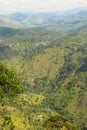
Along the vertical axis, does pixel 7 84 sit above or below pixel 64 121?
above

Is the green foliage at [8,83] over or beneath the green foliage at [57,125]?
over

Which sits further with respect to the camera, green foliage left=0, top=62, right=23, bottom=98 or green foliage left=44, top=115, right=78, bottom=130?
green foliage left=44, top=115, right=78, bottom=130

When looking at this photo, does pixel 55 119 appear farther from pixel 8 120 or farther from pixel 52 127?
pixel 8 120

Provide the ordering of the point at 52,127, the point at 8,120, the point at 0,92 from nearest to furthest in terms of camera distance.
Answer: the point at 0,92 < the point at 52,127 < the point at 8,120

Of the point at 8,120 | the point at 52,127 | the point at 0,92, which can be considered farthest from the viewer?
the point at 8,120

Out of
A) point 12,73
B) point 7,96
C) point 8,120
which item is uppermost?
point 12,73

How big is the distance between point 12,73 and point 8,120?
17.8 metres

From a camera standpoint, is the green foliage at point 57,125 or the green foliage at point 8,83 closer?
the green foliage at point 8,83

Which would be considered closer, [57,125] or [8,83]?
[8,83]

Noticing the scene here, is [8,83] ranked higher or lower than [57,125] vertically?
higher

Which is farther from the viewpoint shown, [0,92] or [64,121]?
[64,121]

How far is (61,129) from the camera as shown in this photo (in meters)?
77.8

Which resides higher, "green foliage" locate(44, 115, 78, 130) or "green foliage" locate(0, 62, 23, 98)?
"green foliage" locate(0, 62, 23, 98)

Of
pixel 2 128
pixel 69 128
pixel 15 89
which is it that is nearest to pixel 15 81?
pixel 15 89
